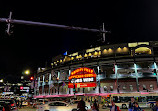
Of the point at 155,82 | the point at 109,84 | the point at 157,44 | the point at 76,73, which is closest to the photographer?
the point at 76,73

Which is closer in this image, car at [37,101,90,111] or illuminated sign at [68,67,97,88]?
car at [37,101,90,111]

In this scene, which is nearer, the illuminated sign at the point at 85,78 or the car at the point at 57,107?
the car at the point at 57,107

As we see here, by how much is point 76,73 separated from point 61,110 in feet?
51.6

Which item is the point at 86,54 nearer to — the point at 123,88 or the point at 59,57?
the point at 59,57

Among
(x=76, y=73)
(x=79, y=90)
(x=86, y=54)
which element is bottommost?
(x=79, y=90)

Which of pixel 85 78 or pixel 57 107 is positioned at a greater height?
pixel 85 78

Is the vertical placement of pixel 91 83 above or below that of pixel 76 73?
below

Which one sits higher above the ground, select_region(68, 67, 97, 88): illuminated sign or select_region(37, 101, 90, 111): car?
select_region(68, 67, 97, 88): illuminated sign

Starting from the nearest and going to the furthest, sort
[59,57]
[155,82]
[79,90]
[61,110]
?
[61,110]
[155,82]
[79,90]
[59,57]

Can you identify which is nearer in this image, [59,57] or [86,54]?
[86,54]

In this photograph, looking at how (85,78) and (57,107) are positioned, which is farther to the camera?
(85,78)

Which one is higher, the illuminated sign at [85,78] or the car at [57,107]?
the illuminated sign at [85,78]

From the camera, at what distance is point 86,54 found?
53.6 m

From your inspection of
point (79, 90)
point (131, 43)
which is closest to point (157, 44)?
point (131, 43)
